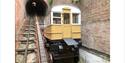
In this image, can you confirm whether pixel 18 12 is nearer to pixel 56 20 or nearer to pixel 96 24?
pixel 56 20

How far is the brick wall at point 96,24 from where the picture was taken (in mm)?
692

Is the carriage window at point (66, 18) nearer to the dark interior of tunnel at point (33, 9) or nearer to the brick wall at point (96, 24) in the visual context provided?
the brick wall at point (96, 24)

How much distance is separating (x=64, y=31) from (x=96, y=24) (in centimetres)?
20

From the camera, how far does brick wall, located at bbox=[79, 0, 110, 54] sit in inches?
27.2

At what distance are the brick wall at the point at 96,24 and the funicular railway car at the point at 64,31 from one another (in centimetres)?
4

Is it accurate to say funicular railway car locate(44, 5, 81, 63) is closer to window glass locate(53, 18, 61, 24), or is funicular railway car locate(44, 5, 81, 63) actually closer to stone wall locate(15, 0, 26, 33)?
window glass locate(53, 18, 61, 24)

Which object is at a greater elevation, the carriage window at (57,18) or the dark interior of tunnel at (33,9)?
the dark interior of tunnel at (33,9)

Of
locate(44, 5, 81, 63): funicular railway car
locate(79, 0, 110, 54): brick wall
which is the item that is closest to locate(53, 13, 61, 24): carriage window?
locate(44, 5, 81, 63): funicular railway car

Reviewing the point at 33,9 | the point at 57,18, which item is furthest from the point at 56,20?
the point at 33,9

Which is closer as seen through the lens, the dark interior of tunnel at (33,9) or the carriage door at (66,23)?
the carriage door at (66,23)

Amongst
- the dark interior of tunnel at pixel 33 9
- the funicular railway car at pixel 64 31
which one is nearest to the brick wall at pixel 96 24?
the funicular railway car at pixel 64 31

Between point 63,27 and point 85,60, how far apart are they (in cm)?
23

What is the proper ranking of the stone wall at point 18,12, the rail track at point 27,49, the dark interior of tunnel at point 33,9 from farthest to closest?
1. the dark interior of tunnel at point 33,9
2. the rail track at point 27,49
3. the stone wall at point 18,12
